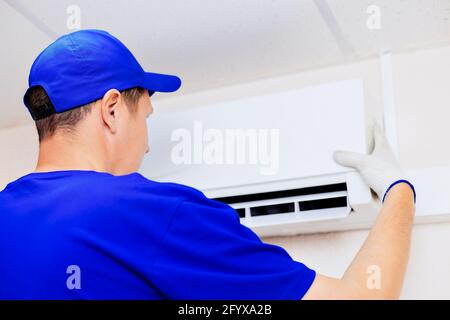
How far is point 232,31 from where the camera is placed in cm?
135

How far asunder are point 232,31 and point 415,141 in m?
0.47

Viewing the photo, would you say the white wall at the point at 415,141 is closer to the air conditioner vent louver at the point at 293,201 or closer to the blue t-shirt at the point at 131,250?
the air conditioner vent louver at the point at 293,201

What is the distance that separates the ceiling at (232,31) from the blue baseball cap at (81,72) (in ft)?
1.00

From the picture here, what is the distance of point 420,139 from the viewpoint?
1394mm

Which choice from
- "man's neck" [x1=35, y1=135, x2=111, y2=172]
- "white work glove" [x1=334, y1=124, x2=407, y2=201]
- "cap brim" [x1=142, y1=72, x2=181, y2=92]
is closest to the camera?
"man's neck" [x1=35, y1=135, x2=111, y2=172]

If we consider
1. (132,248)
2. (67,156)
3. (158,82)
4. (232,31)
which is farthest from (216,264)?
(232,31)

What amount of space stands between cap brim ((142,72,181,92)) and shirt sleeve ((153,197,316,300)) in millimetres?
298

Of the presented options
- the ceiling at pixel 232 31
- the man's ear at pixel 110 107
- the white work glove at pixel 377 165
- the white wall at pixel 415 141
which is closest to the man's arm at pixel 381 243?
the white work glove at pixel 377 165

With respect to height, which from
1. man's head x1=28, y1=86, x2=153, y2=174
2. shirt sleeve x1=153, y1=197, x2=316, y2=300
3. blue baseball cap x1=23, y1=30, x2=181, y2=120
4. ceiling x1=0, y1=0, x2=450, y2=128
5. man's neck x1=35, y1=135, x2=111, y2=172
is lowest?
shirt sleeve x1=153, y1=197, x2=316, y2=300

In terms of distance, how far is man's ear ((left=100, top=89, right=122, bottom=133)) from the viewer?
3.02 ft

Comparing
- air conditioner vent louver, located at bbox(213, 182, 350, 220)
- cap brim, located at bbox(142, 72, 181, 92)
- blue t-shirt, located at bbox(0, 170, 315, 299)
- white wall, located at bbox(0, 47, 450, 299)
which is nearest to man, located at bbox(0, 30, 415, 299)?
blue t-shirt, located at bbox(0, 170, 315, 299)

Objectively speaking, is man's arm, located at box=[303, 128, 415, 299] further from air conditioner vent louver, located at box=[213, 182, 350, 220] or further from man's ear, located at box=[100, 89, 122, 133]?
man's ear, located at box=[100, 89, 122, 133]

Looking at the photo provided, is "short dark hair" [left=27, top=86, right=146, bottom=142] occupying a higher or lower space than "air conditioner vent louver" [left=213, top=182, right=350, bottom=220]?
higher

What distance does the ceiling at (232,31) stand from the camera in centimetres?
126
